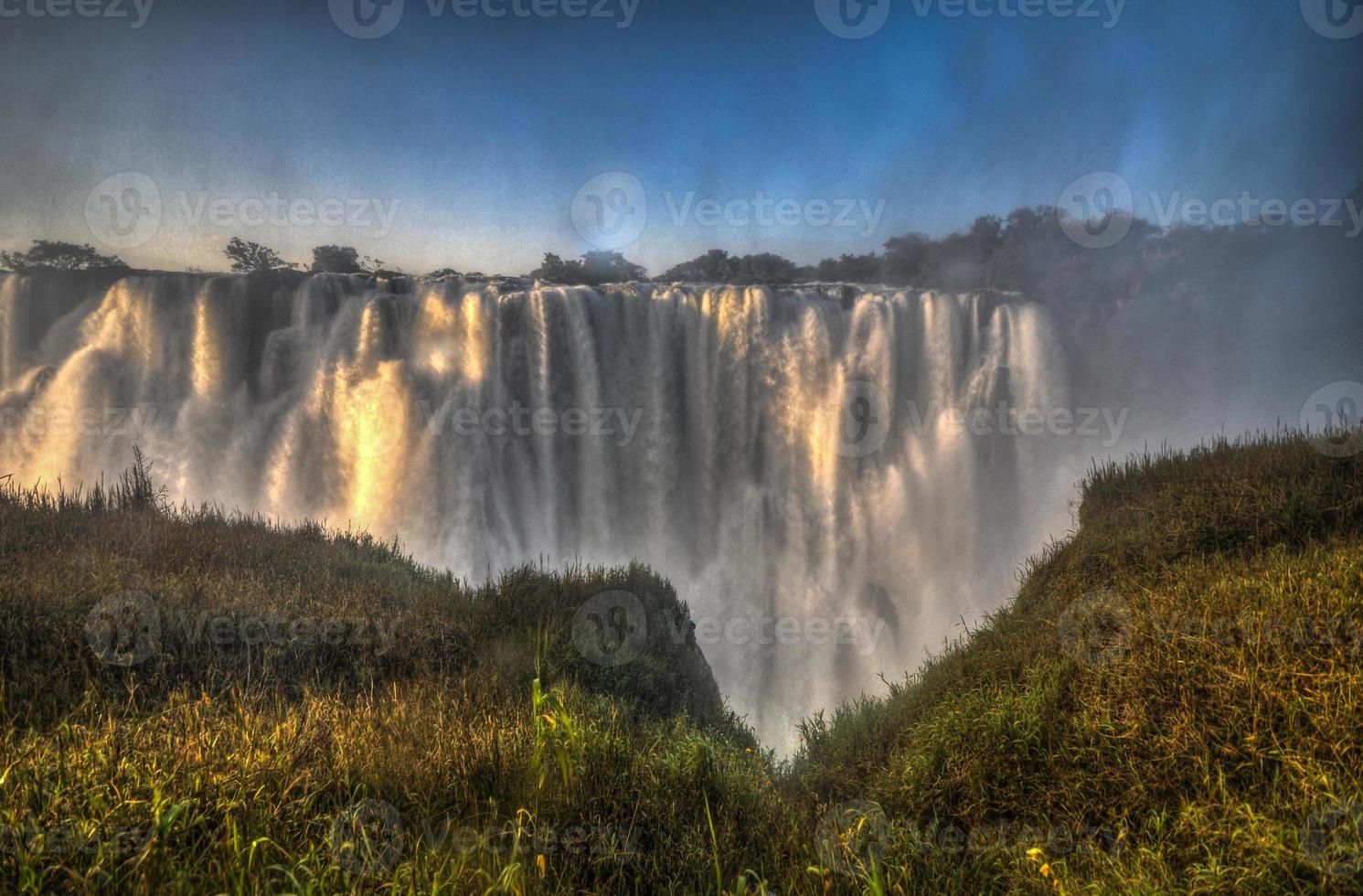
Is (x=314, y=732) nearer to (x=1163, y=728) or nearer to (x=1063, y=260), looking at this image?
(x=1163, y=728)

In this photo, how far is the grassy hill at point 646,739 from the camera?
2232 mm

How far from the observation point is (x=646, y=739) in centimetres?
436

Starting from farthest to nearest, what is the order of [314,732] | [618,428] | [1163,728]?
[618,428]
[1163,728]
[314,732]

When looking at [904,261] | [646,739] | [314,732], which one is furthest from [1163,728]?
[904,261]

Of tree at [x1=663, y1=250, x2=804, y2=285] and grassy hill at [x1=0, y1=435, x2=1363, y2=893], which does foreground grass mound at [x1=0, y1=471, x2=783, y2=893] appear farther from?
tree at [x1=663, y1=250, x2=804, y2=285]

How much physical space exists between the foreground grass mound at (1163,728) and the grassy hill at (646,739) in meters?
0.02

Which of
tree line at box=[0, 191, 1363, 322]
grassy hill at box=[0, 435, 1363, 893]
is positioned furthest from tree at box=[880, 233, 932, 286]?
grassy hill at box=[0, 435, 1363, 893]

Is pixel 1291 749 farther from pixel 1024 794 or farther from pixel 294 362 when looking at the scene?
pixel 294 362

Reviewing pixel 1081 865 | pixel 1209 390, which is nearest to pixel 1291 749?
pixel 1081 865

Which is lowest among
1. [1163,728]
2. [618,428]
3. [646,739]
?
[646,739]

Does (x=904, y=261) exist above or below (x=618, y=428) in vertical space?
above

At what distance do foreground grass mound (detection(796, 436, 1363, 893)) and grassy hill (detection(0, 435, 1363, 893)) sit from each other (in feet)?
0.07

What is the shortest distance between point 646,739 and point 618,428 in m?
14.9

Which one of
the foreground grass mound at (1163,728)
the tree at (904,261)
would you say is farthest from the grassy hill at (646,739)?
the tree at (904,261)
